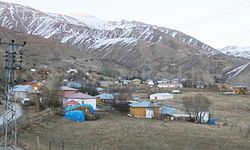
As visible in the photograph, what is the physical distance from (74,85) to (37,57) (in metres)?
61.0

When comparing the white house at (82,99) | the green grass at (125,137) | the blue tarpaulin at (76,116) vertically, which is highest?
the white house at (82,99)

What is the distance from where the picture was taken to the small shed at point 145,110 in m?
50.5

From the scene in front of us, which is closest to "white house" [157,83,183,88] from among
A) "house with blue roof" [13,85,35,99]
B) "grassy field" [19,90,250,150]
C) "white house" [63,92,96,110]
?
"house with blue roof" [13,85,35,99]

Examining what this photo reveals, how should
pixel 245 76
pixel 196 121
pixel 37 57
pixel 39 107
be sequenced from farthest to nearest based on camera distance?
pixel 245 76 → pixel 37 57 → pixel 39 107 → pixel 196 121

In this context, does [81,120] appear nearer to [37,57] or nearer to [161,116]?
[161,116]

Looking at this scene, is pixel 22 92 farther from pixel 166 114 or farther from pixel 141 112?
pixel 166 114

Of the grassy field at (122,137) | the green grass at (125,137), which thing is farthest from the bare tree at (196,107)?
the green grass at (125,137)

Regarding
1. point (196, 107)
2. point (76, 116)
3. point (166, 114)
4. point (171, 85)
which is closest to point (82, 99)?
point (166, 114)

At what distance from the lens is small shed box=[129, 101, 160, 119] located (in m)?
50.5

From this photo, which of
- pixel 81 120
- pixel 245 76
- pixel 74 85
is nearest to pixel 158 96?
pixel 74 85

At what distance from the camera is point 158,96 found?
8338 centimetres

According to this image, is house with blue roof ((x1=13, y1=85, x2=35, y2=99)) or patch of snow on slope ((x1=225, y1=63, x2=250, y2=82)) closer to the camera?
house with blue roof ((x1=13, y1=85, x2=35, y2=99))

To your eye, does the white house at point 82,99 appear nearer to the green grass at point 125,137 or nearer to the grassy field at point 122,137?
the grassy field at point 122,137

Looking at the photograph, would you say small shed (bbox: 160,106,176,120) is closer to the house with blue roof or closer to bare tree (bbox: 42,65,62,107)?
bare tree (bbox: 42,65,62,107)
